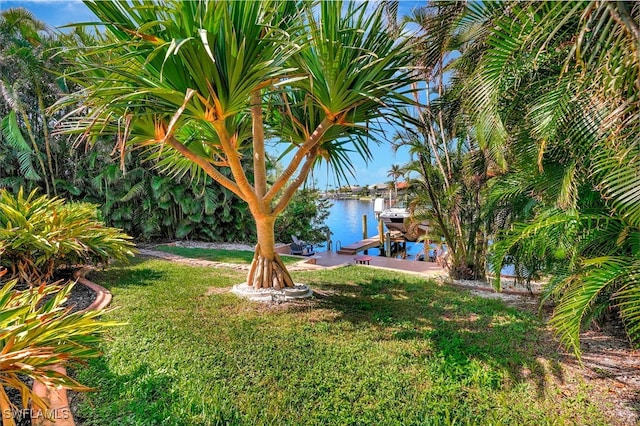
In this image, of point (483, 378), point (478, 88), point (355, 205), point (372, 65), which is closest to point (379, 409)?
point (483, 378)

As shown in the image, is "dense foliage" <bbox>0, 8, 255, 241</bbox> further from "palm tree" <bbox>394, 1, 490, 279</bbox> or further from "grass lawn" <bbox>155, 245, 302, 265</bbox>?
"palm tree" <bbox>394, 1, 490, 279</bbox>

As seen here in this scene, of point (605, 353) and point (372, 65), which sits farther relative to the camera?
point (372, 65)

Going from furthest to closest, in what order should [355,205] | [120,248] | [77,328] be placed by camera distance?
[355,205]
[120,248]
[77,328]

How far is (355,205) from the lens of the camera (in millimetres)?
22578

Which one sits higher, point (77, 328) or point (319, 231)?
point (319, 231)

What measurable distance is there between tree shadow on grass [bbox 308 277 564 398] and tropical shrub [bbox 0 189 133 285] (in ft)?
11.2

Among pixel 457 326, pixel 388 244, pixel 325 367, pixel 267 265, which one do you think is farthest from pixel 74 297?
pixel 388 244

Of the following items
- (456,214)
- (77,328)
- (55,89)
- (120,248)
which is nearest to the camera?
(77,328)

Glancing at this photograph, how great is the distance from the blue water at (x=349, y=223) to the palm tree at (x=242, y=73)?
11177 mm

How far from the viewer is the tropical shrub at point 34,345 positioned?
1.76m

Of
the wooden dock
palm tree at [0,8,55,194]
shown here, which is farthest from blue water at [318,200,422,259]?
palm tree at [0,8,55,194]

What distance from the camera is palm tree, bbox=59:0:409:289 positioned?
9.84 ft

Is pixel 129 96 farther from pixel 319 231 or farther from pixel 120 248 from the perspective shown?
pixel 319 231

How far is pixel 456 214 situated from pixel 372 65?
12.7ft
